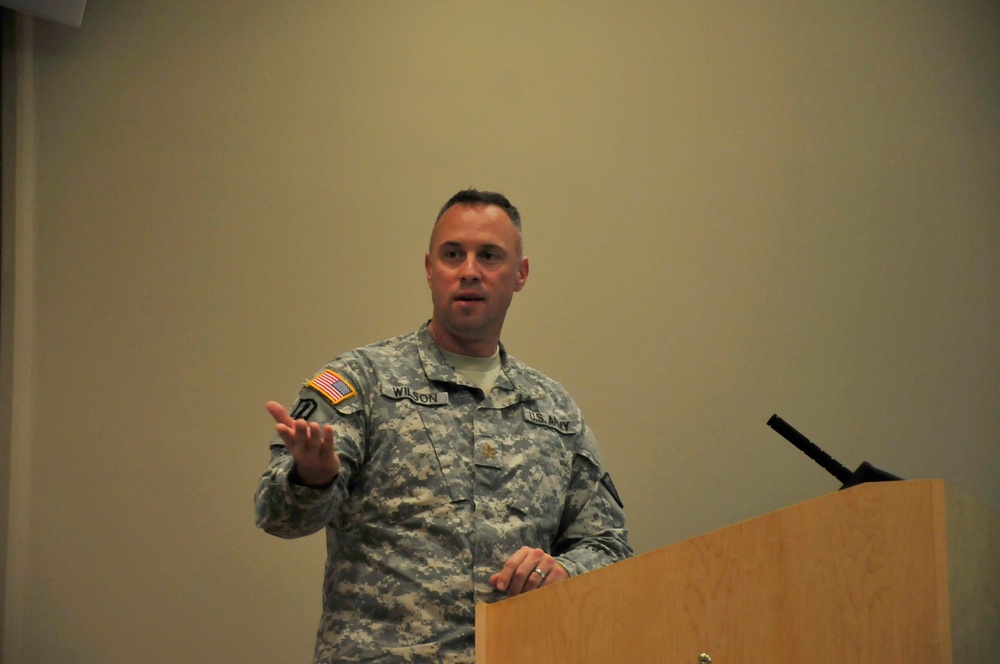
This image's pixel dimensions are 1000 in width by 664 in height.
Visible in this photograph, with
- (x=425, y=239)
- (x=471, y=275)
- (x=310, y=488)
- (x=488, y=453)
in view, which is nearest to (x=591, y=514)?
(x=488, y=453)

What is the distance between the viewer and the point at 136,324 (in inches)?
104

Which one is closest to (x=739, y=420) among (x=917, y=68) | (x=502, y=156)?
(x=502, y=156)

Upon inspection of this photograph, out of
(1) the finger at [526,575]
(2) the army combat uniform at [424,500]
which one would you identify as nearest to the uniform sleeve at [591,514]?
(2) the army combat uniform at [424,500]

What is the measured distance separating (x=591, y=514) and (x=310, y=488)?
63 cm

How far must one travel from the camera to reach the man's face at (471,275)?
6.27 feet

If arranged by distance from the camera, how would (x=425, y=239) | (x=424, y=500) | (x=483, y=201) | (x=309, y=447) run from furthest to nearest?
(x=425, y=239) → (x=483, y=201) → (x=424, y=500) → (x=309, y=447)

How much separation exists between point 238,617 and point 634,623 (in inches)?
63.6

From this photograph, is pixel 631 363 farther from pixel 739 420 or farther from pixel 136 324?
pixel 136 324

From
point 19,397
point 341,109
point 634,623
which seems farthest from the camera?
point 341,109

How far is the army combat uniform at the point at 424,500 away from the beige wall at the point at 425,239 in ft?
3.18

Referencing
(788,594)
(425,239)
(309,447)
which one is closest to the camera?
(788,594)

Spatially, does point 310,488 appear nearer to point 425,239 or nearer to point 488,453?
point 488,453

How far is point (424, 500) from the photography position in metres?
1.73

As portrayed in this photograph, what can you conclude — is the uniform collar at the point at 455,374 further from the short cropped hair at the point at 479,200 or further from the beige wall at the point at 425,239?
the beige wall at the point at 425,239
